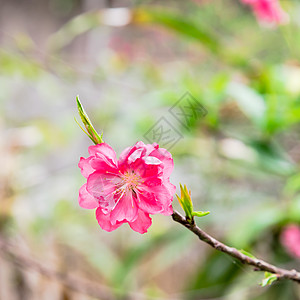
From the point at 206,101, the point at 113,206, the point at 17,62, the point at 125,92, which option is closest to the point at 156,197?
the point at 113,206

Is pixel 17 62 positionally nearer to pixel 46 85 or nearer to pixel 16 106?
pixel 46 85

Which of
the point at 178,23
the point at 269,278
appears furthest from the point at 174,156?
the point at 269,278

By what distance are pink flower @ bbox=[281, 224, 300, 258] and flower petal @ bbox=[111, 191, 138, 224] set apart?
69cm

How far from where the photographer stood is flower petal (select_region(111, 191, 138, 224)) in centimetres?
26

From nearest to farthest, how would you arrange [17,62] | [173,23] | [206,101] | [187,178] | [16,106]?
1. [206,101]
2. [173,23]
3. [17,62]
4. [187,178]
5. [16,106]

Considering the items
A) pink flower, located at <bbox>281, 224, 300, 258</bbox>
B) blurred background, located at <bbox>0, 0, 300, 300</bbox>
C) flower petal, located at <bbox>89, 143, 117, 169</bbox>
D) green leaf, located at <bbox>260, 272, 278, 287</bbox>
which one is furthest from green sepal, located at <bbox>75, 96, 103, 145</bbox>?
pink flower, located at <bbox>281, 224, 300, 258</bbox>

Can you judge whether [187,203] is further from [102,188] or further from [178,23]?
[178,23]

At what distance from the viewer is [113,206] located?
261mm

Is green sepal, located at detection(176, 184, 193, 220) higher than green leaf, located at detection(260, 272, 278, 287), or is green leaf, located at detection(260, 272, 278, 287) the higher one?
green sepal, located at detection(176, 184, 193, 220)

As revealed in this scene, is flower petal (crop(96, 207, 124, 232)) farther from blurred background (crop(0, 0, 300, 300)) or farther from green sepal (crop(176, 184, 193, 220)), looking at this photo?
blurred background (crop(0, 0, 300, 300))

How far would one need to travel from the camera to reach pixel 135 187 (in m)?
0.28

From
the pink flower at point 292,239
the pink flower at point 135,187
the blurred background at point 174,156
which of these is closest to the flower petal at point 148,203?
the pink flower at point 135,187

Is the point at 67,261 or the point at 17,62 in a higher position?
the point at 17,62

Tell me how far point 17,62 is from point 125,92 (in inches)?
33.3
